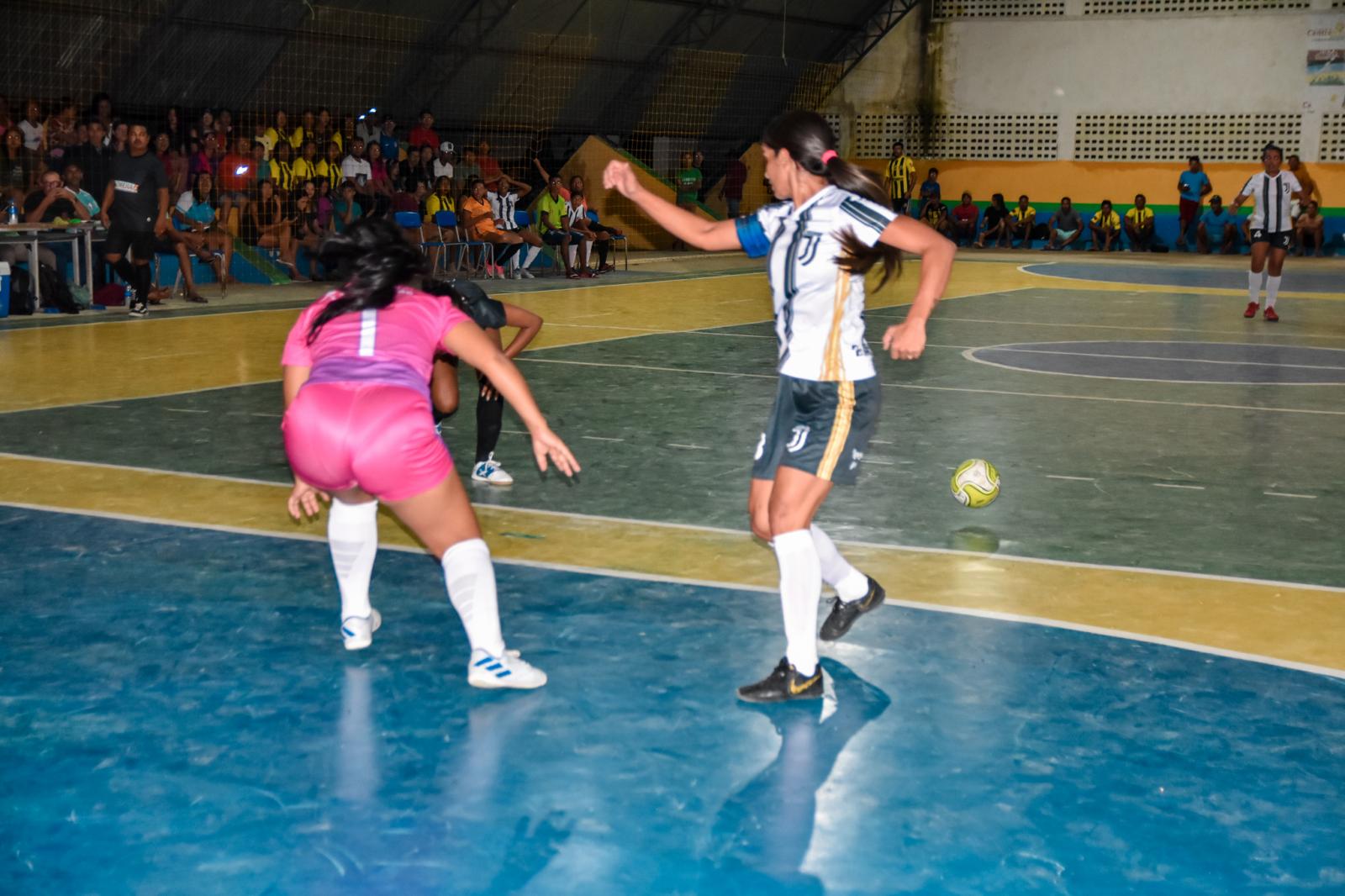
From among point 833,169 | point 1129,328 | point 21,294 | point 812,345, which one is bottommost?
point 1129,328

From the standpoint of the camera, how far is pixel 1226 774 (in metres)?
4.14

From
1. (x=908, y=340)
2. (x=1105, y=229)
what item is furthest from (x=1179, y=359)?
(x=1105, y=229)

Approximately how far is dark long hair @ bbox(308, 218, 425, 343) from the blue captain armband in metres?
1.06

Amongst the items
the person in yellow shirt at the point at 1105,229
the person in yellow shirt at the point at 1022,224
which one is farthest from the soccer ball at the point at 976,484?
the person in yellow shirt at the point at 1022,224

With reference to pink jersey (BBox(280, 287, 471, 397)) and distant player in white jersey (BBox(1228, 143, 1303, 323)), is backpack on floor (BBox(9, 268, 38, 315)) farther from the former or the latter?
distant player in white jersey (BBox(1228, 143, 1303, 323))

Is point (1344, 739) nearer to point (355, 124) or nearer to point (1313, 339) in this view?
point (1313, 339)

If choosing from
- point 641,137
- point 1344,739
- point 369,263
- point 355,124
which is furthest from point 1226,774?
point 641,137

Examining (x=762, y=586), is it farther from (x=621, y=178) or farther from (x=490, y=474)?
(x=490, y=474)

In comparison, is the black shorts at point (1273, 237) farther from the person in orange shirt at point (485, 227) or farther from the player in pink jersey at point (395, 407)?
the player in pink jersey at point (395, 407)

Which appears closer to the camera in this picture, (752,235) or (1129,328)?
(752,235)

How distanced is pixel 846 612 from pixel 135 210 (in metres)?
13.1

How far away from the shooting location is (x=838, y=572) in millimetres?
5277

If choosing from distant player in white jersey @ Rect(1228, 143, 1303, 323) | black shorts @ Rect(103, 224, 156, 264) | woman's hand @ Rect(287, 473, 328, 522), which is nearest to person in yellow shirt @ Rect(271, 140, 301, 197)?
black shorts @ Rect(103, 224, 156, 264)

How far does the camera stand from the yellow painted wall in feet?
104
